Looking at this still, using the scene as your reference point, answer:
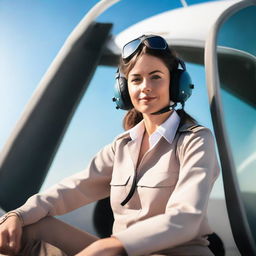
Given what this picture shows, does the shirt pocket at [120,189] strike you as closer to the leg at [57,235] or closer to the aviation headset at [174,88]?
the leg at [57,235]

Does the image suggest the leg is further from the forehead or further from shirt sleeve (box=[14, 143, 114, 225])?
the forehead

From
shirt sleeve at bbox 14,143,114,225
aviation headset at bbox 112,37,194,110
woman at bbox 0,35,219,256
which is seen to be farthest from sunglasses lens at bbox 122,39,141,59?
shirt sleeve at bbox 14,143,114,225

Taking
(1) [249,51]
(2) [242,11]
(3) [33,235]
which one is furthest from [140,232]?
(2) [242,11]

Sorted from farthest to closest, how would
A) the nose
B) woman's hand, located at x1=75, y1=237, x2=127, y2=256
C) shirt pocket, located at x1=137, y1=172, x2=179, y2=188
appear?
the nose → shirt pocket, located at x1=137, y1=172, x2=179, y2=188 → woman's hand, located at x1=75, y1=237, x2=127, y2=256

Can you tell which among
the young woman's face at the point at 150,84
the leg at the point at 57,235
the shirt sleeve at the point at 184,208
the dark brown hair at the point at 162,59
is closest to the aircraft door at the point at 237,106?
the dark brown hair at the point at 162,59

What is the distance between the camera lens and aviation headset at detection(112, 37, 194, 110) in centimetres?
182

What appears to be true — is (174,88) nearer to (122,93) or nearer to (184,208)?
(122,93)

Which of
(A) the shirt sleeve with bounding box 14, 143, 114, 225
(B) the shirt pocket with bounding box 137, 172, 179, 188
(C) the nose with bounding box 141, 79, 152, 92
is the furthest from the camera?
(A) the shirt sleeve with bounding box 14, 143, 114, 225

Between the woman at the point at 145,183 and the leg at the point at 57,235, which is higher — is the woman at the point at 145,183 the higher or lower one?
the higher one

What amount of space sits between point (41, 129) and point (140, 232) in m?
1.99

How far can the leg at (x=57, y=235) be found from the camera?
1749 millimetres

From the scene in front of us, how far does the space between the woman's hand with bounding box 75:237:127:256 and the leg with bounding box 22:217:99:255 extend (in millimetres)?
380

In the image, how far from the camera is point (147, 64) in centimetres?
178

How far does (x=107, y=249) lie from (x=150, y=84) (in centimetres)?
64
